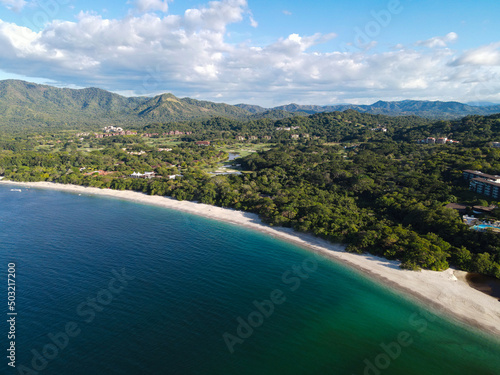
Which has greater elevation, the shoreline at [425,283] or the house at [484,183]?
the house at [484,183]

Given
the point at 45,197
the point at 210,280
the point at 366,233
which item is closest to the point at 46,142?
the point at 45,197

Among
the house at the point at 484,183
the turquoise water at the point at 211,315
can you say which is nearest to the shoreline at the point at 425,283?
the turquoise water at the point at 211,315

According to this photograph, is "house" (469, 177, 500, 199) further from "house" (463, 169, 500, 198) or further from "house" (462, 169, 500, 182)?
"house" (462, 169, 500, 182)

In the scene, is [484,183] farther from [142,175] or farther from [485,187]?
[142,175]

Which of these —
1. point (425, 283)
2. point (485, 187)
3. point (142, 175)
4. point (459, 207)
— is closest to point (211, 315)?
point (425, 283)

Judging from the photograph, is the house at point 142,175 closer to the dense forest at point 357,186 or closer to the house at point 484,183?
the dense forest at point 357,186

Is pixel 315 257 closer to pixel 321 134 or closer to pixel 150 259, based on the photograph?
pixel 150 259
